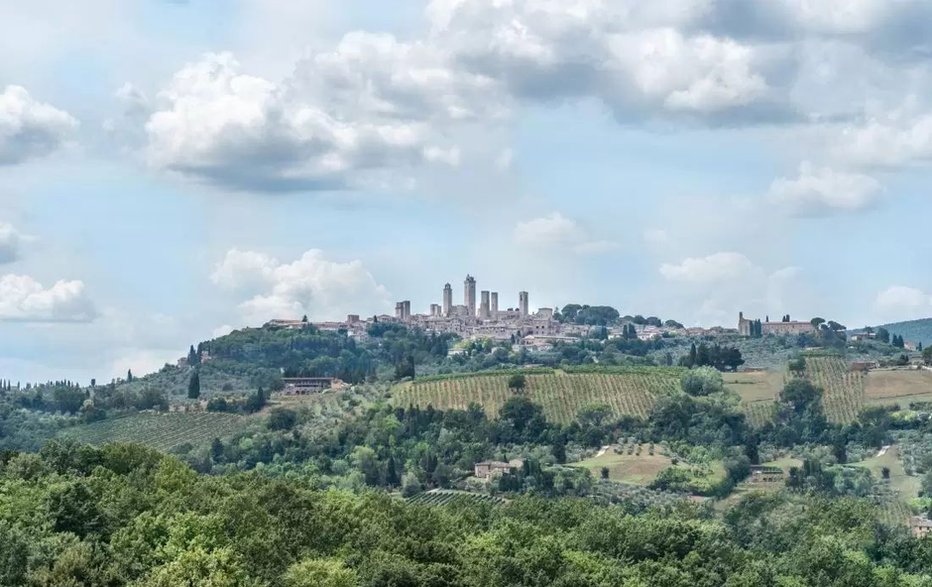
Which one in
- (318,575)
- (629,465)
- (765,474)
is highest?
(629,465)

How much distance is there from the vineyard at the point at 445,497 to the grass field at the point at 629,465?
17.0m

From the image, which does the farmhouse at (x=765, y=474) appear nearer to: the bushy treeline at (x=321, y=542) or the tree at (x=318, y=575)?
the bushy treeline at (x=321, y=542)

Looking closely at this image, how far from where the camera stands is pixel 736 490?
17800cm

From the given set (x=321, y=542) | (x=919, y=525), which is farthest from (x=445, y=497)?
(x=321, y=542)

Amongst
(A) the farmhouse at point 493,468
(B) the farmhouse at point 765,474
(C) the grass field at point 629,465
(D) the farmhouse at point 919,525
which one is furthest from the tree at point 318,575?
(B) the farmhouse at point 765,474

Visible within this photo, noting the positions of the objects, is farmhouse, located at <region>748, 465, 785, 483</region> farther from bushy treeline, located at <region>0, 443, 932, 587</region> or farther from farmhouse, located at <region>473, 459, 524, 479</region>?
bushy treeline, located at <region>0, 443, 932, 587</region>

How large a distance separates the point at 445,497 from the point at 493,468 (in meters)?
21.0

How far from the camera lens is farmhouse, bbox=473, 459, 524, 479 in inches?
7238

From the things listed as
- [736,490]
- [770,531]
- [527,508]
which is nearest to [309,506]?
[527,508]

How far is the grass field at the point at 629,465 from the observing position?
182m

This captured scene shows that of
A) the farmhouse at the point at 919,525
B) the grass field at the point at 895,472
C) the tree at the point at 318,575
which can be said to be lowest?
the farmhouse at the point at 919,525

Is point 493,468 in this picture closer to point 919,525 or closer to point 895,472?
point 895,472

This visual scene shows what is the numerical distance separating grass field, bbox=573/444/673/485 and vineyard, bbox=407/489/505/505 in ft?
55.9

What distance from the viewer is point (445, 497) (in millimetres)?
167250
